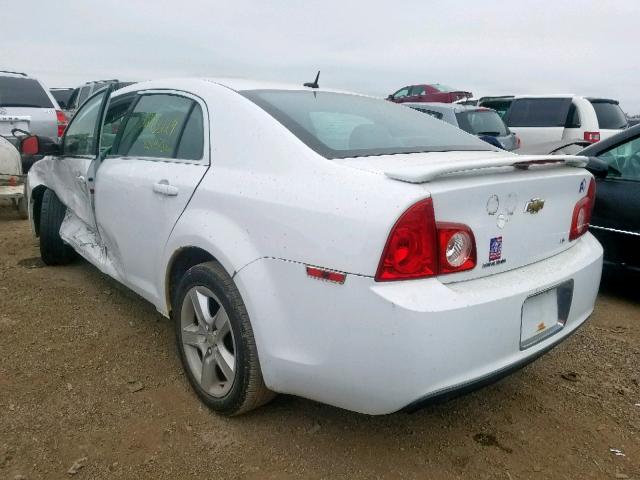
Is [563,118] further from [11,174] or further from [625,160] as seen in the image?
[11,174]

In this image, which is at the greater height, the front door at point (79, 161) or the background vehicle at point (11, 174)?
the front door at point (79, 161)

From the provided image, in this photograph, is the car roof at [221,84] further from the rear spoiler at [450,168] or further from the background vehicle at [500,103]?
the background vehicle at [500,103]

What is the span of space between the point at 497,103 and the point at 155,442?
1038 cm

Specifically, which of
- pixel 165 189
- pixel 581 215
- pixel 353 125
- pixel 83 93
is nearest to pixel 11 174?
pixel 165 189

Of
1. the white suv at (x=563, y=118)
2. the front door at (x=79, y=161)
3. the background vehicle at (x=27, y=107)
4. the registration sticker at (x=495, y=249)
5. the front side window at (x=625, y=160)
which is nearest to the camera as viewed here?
the registration sticker at (x=495, y=249)

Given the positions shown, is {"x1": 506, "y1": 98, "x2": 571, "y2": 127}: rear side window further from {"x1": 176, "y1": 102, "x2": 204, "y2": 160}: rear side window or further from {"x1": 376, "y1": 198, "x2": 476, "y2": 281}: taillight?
{"x1": 376, "y1": 198, "x2": 476, "y2": 281}: taillight

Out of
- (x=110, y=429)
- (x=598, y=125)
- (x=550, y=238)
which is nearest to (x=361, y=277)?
(x=550, y=238)

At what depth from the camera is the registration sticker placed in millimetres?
1967

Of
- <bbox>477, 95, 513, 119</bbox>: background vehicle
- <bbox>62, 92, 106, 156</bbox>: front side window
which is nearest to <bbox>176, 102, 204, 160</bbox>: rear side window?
<bbox>62, 92, 106, 156</bbox>: front side window

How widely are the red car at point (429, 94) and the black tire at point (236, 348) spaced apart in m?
14.9

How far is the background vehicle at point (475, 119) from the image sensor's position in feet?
27.6

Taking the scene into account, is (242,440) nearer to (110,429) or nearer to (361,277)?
(110,429)

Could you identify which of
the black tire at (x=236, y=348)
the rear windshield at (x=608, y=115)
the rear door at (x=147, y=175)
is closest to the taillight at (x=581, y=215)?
the black tire at (x=236, y=348)

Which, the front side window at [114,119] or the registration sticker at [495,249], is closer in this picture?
the registration sticker at [495,249]
